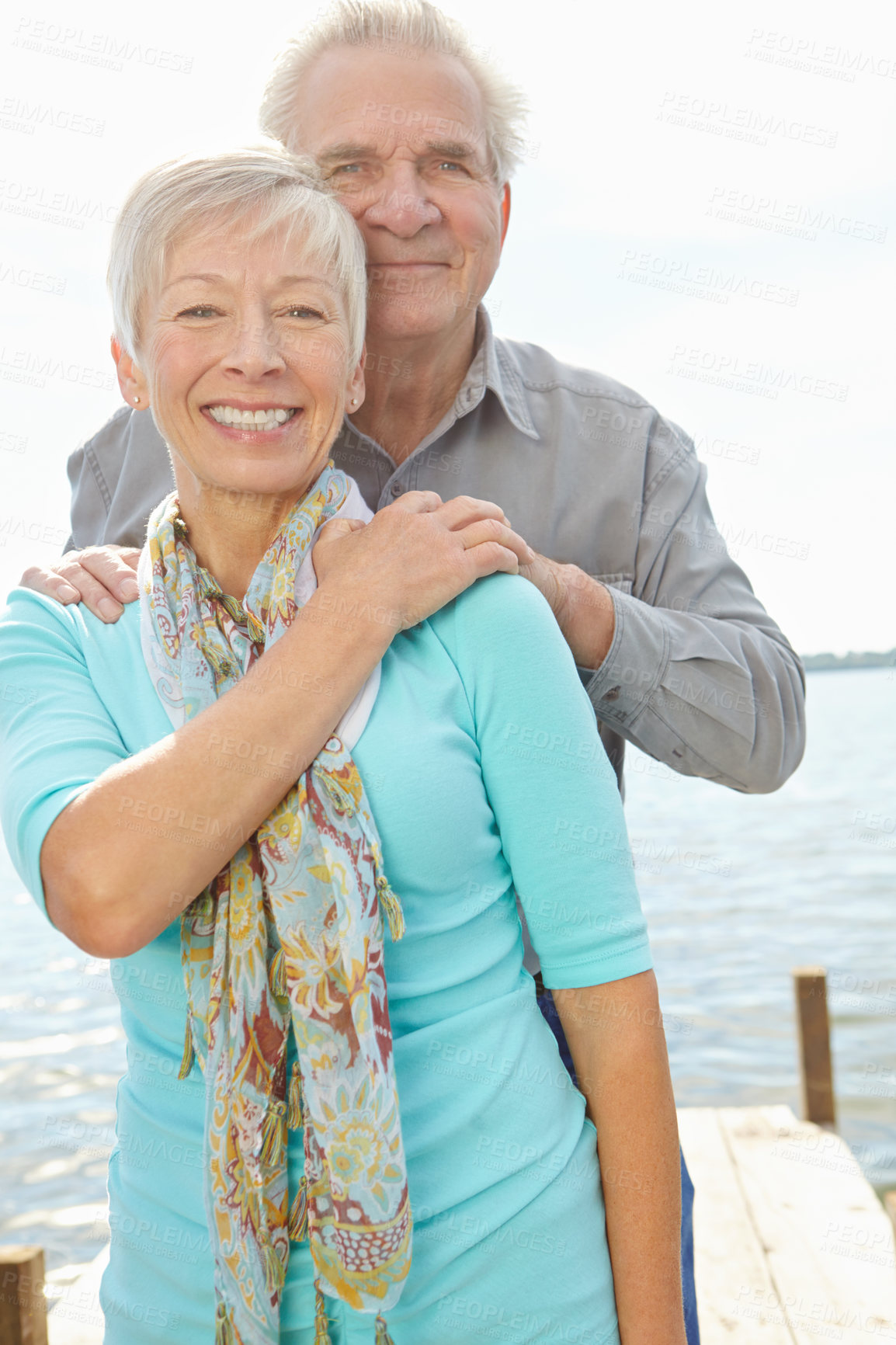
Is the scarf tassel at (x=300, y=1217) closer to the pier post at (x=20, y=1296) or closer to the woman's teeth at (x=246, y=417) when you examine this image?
the woman's teeth at (x=246, y=417)

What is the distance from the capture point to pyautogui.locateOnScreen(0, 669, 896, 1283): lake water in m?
7.36

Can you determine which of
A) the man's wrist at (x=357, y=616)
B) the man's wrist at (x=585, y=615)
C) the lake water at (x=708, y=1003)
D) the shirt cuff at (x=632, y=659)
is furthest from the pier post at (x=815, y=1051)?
the man's wrist at (x=357, y=616)

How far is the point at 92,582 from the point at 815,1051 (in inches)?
214

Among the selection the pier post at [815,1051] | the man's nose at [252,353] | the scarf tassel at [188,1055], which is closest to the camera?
the scarf tassel at [188,1055]

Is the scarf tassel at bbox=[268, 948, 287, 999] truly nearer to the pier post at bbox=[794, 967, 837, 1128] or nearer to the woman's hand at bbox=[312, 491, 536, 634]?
the woman's hand at bbox=[312, 491, 536, 634]

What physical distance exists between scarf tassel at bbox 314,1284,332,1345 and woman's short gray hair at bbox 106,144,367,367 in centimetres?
127

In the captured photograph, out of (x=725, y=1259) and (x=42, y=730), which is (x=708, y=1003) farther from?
(x=42, y=730)

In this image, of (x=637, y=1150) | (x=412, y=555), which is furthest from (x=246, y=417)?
(x=637, y=1150)

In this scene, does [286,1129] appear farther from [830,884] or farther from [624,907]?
[830,884]

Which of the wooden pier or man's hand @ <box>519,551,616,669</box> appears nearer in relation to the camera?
man's hand @ <box>519,551,616,669</box>

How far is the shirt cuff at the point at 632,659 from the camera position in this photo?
1.96 metres

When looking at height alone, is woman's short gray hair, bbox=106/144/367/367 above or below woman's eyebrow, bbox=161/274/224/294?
above

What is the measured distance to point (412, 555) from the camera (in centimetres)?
148

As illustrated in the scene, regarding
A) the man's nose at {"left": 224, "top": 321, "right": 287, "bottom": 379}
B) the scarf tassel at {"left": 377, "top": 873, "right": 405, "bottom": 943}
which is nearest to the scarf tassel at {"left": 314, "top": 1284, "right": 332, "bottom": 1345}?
the scarf tassel at {"left": 377, "top": 873, "right": 405, "bottom": 943}
